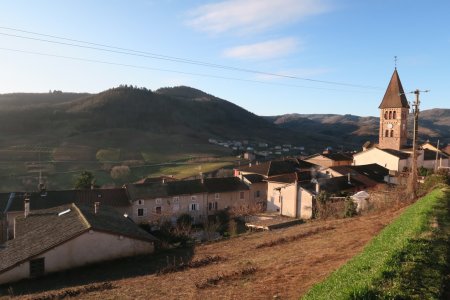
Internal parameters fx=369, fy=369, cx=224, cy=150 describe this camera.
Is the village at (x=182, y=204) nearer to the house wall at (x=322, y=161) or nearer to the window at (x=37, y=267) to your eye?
the window at (x=37, y=267)

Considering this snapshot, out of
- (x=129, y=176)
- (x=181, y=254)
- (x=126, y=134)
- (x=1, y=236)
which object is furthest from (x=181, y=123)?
(x=181, y=254)

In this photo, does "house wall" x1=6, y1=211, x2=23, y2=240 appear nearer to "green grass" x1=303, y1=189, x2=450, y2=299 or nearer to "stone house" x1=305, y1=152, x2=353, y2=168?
"green grass" x1=303, y1=189, x2=450, y2=299

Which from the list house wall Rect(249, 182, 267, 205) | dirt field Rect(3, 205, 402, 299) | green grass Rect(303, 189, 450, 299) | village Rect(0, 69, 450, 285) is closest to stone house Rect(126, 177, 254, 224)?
village Rect(0, 69, 450, 285)

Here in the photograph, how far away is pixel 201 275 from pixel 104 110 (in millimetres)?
151602

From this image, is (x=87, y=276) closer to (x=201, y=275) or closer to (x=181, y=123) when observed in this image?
(x=201, y=275)

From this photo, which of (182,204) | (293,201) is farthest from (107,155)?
(293,201)

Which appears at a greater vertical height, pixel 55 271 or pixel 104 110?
pixel 104 110

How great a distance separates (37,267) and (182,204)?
81.5ft

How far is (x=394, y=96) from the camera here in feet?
195

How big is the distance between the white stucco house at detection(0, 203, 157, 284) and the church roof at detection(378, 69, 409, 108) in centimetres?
4991

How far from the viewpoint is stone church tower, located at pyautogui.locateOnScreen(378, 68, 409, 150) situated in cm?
5869

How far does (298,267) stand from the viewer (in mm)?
12914

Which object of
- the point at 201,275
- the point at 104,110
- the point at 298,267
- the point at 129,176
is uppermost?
the point at 104,110

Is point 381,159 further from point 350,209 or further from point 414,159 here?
point 414,159
